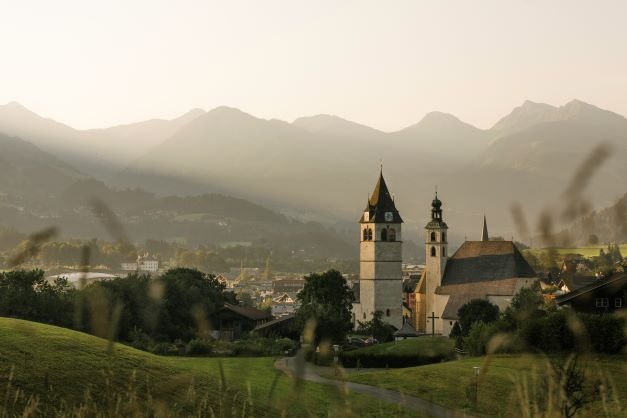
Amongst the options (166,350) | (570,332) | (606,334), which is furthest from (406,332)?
(570,332)

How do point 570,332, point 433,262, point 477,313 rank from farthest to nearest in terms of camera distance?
point 433,262
point 477,313
point 570,332

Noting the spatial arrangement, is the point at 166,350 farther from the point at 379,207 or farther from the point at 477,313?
the point at 379,207

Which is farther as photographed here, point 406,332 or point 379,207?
point 379,207

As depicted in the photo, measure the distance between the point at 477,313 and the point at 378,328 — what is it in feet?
45.1

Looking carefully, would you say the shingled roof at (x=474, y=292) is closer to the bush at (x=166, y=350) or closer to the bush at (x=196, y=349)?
the bush at (x=196, y=349)

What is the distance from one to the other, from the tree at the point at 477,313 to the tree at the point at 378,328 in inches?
410

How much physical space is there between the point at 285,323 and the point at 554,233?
78.2m

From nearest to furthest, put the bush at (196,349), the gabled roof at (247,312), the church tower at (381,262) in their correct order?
the bush at (196,349) → the gabled roof at (247,312) → the church tower at (381,262)

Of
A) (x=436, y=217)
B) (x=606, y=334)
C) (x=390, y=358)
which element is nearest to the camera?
(x=606, y=334)

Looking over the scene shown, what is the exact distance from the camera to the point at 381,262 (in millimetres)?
92000

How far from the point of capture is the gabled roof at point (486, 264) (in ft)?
280

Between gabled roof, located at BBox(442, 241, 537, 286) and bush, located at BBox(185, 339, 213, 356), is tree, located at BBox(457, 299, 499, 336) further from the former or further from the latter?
bush, located at BBox(185, 339, 213, 356)

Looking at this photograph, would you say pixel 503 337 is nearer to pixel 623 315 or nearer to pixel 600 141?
pixel 600 141

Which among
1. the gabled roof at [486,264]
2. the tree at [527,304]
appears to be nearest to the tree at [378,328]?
the gabled roof at [486,264]
